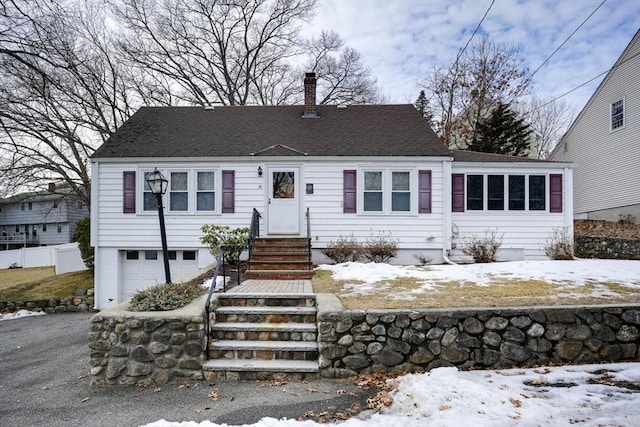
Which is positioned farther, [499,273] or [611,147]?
[611,147]

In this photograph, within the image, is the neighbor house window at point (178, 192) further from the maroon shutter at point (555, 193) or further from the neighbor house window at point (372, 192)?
the maroon shutter at point (555, 193)

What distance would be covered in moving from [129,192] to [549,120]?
3056 centimetres

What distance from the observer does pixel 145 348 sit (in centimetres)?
431

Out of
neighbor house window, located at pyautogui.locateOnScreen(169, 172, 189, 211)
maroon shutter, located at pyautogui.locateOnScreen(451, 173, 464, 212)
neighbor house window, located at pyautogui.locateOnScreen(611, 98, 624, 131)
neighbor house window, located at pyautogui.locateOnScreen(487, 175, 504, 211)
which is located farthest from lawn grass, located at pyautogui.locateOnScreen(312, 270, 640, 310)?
neighbor house window, located at pyautogui.locateOnScreen(611, 98, 624, 131)

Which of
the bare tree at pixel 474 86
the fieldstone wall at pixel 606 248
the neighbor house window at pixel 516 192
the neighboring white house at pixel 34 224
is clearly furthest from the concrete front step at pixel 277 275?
the neighboring white house at pixel 34 224

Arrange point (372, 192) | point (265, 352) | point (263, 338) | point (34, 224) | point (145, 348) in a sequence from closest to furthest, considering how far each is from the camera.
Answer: point (145, 348) < point (265, 352) < point (263, 338) < point (372, 192) < point (34, 224)

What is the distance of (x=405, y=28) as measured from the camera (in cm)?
1134

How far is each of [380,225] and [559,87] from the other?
51.9 ft

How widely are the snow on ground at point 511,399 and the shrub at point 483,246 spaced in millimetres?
6120

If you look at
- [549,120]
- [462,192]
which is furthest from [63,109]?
[549,120]

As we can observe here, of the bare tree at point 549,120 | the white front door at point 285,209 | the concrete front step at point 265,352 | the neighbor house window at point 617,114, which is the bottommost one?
the concrete front step at point 265,352

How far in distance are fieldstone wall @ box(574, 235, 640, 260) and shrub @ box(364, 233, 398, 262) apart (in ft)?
22.2

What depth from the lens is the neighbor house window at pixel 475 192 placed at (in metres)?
10.7

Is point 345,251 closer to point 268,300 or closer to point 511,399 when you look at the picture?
point 268,300
